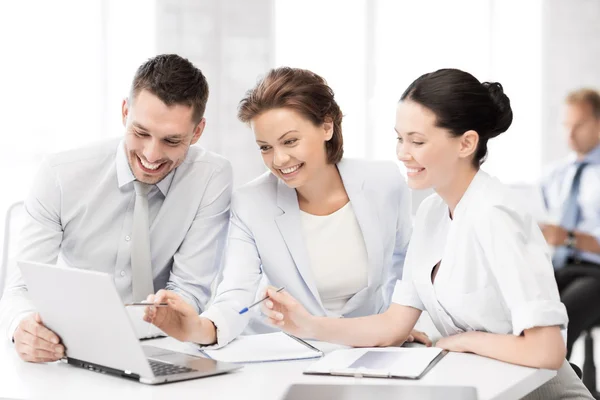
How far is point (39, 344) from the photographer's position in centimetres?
172

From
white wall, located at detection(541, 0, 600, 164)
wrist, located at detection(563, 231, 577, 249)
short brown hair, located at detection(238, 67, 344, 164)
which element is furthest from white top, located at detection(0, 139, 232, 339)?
white wall, located at detection(541, 0, 600, 164)

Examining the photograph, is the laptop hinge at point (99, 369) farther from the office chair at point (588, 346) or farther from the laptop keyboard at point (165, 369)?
the office chair at point (588, 346)

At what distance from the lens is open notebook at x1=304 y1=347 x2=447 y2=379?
164 centimetres

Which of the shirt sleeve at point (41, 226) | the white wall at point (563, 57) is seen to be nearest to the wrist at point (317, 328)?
the shirt sleeve at point (41, 226)

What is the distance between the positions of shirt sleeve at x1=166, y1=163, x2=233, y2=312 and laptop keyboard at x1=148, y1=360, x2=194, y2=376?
62 centimetres

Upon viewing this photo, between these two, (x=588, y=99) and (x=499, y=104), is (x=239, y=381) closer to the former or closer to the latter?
(x=499, y=104)

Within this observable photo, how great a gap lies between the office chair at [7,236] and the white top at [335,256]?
3.03 ft

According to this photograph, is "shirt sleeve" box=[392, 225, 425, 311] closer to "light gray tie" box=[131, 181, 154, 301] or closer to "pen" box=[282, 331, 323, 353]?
"pen" box=[282, 331, 323, 353]

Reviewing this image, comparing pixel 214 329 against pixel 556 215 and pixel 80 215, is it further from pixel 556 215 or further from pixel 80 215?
pixel 556 215

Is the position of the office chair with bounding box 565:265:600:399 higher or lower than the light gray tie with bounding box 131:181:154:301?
lower

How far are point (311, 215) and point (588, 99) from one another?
2715 mm

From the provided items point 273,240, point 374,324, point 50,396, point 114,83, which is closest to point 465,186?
point 374,324

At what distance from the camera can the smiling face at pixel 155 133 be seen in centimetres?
214

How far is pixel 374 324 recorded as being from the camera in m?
2.01
